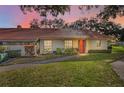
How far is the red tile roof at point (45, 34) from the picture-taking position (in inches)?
454

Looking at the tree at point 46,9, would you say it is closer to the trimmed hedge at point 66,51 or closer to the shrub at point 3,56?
the trimmed hedge at point 66,51

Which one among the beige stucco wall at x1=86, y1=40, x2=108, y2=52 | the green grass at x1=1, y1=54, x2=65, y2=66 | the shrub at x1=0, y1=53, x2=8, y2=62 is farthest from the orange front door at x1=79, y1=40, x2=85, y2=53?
the shrub at x1=0, y1=53, x2=8, y2=62

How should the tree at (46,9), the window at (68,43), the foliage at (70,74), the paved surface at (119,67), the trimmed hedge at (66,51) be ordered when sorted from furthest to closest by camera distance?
the trimmed hedge at (66,51) < the window at (68,43) < the tree at (46,9) < the paved surface at (119,67) < the foliage at (70,74)

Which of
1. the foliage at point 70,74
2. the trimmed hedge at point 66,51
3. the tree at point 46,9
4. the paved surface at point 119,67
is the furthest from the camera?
the trimmed hedge at point 66,51

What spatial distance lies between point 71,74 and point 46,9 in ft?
7.23

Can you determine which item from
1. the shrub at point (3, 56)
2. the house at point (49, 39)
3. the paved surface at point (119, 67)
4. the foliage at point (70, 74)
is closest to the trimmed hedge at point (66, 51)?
the house at point (49, 39)

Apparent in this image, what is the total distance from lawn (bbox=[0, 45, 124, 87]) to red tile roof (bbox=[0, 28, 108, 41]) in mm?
687

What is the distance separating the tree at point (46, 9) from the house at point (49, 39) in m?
0.54

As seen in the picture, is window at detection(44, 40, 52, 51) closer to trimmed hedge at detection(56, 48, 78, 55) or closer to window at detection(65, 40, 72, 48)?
trimmed hedge at detection(56, 48, 78, 55)

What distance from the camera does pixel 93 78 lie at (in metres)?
11.0

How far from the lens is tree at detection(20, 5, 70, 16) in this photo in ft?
37.2
